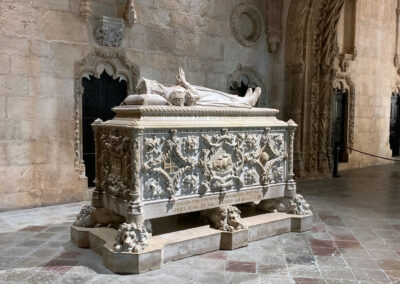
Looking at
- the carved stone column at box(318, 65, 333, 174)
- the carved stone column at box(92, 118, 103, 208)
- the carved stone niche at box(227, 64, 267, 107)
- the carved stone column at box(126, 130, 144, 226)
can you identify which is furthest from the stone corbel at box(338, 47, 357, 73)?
the carved stone column at box(126, 130, 144, 226)

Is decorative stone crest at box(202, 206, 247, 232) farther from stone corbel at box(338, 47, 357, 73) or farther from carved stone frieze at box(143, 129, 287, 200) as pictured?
stone corbel at box(338, 47, 357, 73)

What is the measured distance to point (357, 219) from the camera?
4.96 meters

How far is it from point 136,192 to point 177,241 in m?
0.56

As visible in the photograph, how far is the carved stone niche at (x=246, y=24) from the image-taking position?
745 centimetres

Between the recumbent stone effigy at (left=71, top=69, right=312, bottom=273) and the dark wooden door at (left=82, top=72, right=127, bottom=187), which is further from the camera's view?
the dark wooden door at (left=82, top=72, right=127, bottom=187)

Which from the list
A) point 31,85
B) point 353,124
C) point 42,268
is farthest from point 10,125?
point 353,124

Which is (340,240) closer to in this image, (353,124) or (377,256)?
(377,256)

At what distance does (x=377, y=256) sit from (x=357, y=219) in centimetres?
128

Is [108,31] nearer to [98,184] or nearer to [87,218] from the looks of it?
[98,184]

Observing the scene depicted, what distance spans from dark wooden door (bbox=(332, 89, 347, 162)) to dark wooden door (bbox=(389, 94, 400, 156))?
251 cm

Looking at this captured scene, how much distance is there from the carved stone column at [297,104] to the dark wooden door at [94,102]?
3.28 meters

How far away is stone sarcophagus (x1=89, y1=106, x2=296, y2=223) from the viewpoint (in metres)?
3.47

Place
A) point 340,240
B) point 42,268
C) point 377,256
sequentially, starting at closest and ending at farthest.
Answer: point 42,268 < point 377,256 < point 340,240

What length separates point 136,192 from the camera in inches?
133
